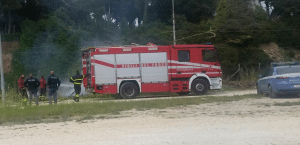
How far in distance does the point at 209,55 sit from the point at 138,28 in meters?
25.5

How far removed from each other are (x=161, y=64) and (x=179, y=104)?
5705mm

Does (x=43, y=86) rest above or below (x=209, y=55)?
below

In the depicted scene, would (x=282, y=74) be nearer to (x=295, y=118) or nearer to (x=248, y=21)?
(x=295, y=118)

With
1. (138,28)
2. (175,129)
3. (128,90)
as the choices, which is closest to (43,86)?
(128,90)

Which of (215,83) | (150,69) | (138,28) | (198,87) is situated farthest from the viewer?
(138,28)

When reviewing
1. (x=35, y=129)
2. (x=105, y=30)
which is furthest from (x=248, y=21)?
(x=35, y=129)

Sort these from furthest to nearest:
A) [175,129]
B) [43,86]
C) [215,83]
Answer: [215,83], [43,86], [175,129]

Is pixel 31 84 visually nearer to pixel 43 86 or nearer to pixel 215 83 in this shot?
pixel 43 86

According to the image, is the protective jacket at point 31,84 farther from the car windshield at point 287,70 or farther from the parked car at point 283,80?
the car windshield at point 287,70

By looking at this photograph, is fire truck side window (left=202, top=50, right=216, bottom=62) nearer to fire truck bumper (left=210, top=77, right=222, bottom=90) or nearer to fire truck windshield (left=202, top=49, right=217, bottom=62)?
fire truck windshield (left=202, top=49, right=217, bottom=62)

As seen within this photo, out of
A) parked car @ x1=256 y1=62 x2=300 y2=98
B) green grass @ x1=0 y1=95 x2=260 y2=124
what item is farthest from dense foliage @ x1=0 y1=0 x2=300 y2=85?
green grass @ x1=0 y1=95 x2=260 y2=124

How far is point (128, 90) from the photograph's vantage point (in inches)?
867

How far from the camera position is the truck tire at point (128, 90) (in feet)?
71.9

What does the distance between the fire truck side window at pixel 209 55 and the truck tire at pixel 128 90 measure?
13.9ft
